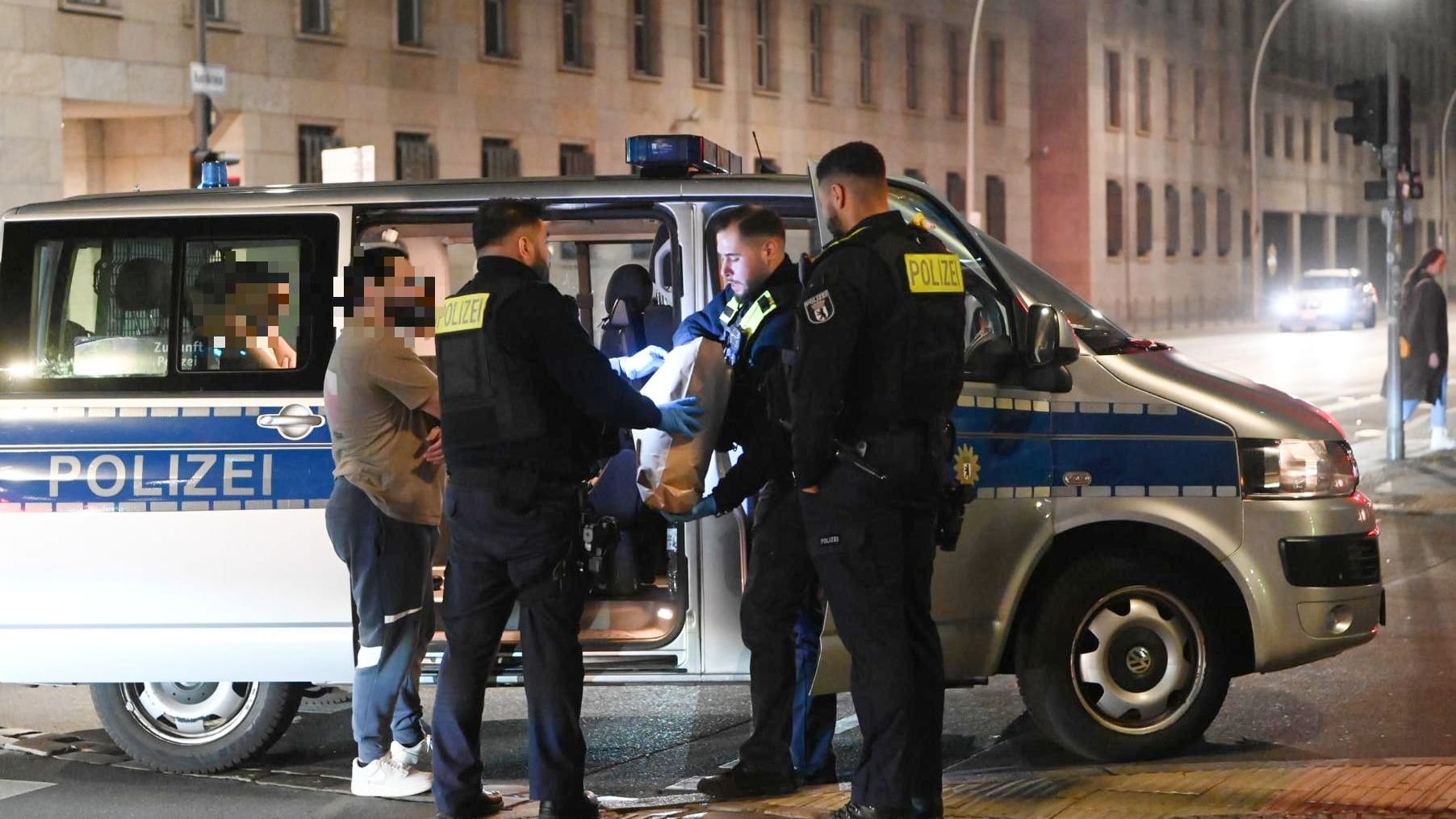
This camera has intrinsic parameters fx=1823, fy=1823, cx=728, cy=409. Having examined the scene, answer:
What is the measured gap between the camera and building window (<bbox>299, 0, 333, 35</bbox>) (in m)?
31.2

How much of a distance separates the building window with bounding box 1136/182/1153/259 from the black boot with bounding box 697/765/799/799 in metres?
54.7

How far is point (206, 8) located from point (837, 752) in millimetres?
25537

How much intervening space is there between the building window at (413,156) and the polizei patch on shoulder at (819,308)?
93.4 ft

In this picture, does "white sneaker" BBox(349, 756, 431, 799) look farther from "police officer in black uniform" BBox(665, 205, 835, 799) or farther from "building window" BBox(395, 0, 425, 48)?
"building window" BBox(395, 0, 425, 48)

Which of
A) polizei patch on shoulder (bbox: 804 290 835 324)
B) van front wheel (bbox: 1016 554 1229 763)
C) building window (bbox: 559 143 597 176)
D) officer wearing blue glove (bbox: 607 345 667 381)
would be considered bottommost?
van front wheel (bbox: 1016 554 1229 763)

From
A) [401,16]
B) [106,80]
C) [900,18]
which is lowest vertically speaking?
[106,80]

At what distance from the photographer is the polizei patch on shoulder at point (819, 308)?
4.73 m

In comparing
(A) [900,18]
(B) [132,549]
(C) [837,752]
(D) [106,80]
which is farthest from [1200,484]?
(A) [900,18]

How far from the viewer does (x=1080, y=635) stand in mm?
5961

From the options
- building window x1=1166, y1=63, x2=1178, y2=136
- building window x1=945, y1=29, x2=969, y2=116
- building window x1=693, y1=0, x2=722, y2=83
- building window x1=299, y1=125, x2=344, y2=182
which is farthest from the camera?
building window x1=1166, y1=63, x2=1178, y2=136

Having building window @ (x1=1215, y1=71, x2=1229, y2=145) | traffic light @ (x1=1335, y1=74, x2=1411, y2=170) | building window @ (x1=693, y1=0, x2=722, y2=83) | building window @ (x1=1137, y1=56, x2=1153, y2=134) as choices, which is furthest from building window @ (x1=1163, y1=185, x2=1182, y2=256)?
traffic light @ (x1=1335, y1=74, x2=1411, y2=170)

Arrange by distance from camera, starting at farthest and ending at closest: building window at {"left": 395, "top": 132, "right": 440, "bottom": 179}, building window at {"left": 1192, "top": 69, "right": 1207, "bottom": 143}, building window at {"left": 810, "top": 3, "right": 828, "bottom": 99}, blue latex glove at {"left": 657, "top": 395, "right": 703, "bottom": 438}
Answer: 1. building window at {"left": 1192, "top": 69, "right": 1207, "bottom": 143}
2. building window at {"left": 810, "top": 3, "right": 828, "bottom": 99}
3. building window at {"left": 395, "top": 132, "right": 440, "bottom": 179}
4. blue latex glove at {"left": 657, "top": 395, "right": 703, "bottom": 438}

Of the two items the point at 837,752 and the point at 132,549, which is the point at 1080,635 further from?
the point at 132,549

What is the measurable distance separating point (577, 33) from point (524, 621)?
33.0 meters
